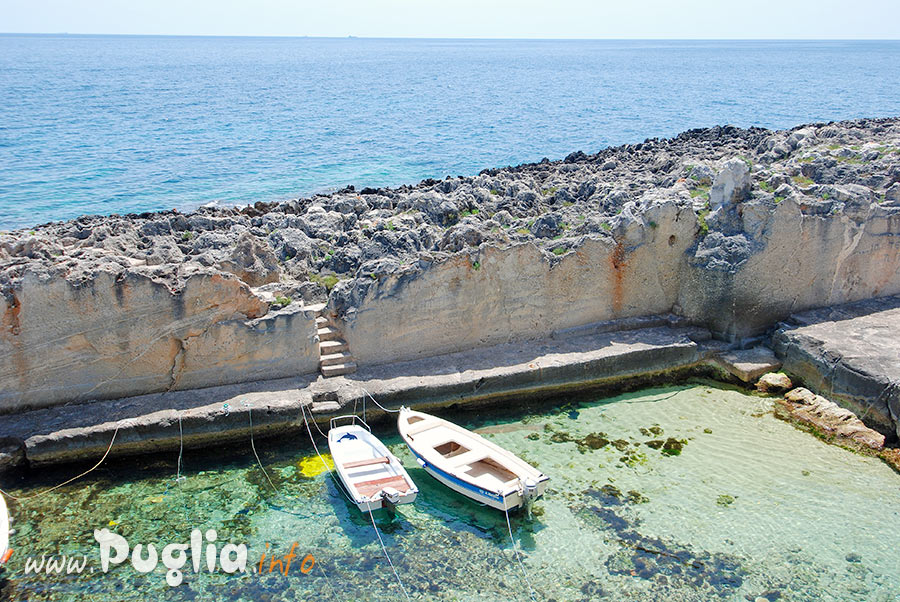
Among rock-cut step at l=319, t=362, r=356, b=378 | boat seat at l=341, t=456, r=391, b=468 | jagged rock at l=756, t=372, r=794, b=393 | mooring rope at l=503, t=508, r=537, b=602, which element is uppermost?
rock-cut step at l=319, t=362, r=356, b=378

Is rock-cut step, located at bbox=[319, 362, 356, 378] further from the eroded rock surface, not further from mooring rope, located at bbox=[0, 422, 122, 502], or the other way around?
the eroded rock surface

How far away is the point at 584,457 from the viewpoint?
9578 millimetres

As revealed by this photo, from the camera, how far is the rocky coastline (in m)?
9.33

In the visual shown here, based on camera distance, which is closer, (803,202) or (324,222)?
(803,202)

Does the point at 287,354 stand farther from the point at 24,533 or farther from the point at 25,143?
the point at 25,143

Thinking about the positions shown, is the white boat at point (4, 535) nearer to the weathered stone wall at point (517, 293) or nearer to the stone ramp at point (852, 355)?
the weathered stone wall at point (517, 293)

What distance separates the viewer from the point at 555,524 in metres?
8.35

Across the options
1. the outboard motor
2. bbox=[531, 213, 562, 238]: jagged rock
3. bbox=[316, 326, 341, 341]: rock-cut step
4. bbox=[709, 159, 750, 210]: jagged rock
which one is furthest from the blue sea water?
the outboard motor

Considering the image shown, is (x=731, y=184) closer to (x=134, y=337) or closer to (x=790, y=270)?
(x=790, y=270)

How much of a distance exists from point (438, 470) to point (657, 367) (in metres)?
4.38

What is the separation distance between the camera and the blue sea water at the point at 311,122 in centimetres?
2745

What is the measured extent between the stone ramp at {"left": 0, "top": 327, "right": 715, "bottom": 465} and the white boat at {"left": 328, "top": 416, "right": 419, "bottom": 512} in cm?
50

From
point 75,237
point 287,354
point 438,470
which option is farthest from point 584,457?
point 75,237

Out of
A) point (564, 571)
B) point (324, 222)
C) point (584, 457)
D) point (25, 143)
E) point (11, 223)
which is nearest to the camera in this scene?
point (564, 571)
